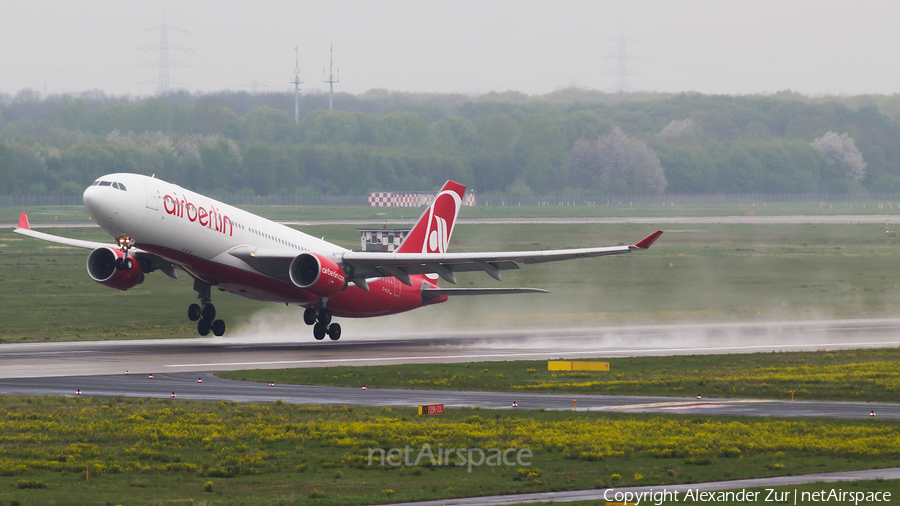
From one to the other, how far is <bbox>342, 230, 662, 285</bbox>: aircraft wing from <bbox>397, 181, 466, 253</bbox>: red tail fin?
492 cm

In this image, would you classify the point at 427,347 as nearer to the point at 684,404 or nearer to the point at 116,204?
the point at 116,204

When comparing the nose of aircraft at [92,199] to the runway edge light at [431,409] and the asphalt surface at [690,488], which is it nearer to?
the runway edge light at [431,409]

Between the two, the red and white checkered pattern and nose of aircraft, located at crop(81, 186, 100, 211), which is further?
the red and white checkered pattern

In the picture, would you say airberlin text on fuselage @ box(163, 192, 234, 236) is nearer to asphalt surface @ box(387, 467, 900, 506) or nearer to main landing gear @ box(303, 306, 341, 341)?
main landing gear @ box(303, 306, 341, 341)

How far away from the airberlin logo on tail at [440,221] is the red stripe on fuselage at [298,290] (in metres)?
2.04

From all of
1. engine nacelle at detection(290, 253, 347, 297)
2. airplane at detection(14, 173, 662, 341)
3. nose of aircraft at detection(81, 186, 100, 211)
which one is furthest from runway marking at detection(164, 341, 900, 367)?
nose of aircraft at detection(81, 186, 100, 211)

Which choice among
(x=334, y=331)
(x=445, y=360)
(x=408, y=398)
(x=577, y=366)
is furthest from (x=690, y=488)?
(x=334, y=331)

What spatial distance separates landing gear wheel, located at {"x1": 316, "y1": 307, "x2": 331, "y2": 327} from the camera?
53.1 m

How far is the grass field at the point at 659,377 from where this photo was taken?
37.2 metres

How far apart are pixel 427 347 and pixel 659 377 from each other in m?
15.7

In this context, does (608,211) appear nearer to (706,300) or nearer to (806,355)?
(706,300)

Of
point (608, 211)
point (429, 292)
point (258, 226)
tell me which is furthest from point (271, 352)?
point (608, 211)

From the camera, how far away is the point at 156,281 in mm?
64375

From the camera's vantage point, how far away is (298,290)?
49719 millimetres
